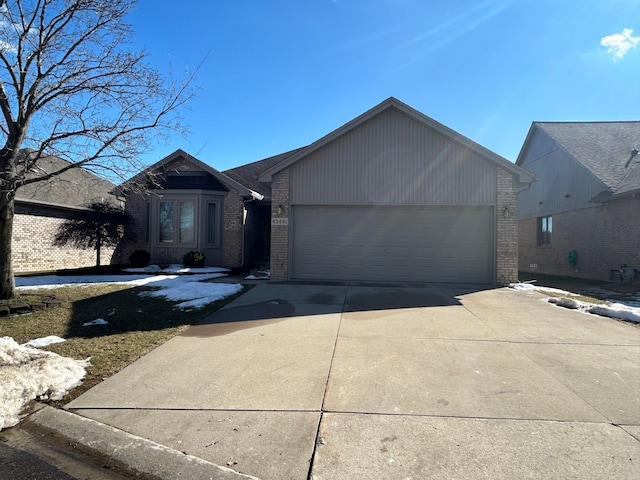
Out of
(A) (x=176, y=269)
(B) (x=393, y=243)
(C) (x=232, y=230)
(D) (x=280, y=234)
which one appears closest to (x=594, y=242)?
(B) (x=393, y=243)

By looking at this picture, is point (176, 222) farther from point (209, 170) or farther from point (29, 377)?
point (29, 377)

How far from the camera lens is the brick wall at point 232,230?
14.5 metres

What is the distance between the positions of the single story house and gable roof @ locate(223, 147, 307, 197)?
5.18 metres

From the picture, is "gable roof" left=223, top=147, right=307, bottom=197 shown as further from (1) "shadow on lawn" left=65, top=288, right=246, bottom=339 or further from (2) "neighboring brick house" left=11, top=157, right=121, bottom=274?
(1) "shadow on lawn" left=65, top=288, right=246, bottom=339

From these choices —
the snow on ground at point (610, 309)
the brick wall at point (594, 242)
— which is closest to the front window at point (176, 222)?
the snow on ground at point (610, 309)

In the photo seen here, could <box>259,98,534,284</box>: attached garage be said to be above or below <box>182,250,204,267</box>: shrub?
above

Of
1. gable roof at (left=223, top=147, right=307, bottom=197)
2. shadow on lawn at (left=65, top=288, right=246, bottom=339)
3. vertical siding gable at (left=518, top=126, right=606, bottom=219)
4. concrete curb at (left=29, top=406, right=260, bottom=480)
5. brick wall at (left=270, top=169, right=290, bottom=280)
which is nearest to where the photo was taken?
concrete curb at (left=29, top=406, right=260, bottom=480)

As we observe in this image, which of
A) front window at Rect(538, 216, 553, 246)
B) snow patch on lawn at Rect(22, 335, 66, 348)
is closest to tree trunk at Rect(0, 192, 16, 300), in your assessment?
snow patch on lawn at Rect(22, 335, 66, 348)

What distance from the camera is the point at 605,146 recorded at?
16.9m

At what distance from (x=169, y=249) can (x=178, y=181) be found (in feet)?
9.17

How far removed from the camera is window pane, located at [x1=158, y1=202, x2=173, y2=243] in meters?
14.5

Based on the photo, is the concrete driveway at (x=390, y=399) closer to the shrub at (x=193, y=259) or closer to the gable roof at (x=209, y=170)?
the shrub at (x=193, y=259)

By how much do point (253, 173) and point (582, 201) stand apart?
15480 millimetres

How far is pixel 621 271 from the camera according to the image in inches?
523
